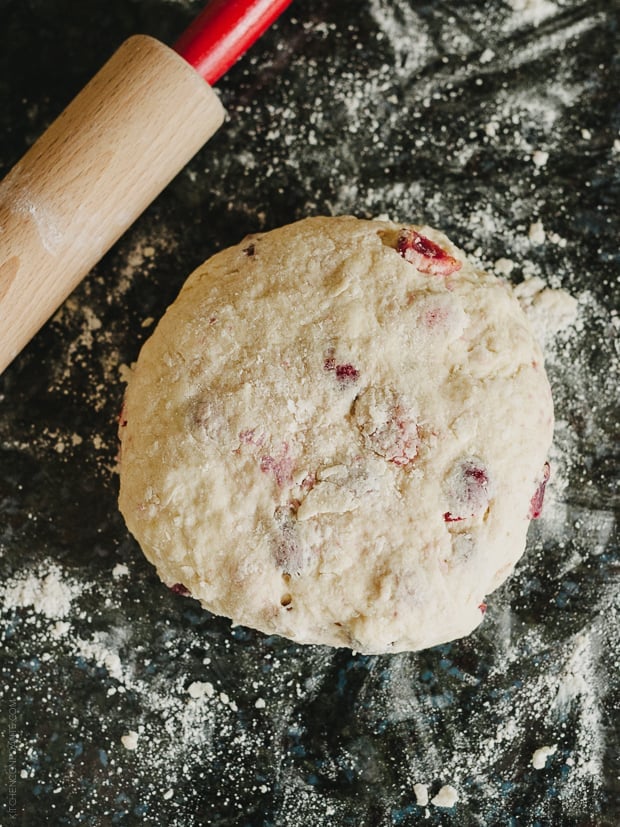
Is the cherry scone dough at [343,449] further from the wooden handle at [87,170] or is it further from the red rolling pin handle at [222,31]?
the red rolling pin handle at [222,31]

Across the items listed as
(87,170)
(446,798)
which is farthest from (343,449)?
(446,798)

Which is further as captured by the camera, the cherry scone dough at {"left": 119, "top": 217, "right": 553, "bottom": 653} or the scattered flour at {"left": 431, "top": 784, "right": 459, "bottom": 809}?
the scattered flour at {"left": 431, "top": 784, "right": 459, "bottom": 809}

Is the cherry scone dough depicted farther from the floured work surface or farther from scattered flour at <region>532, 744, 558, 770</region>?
scattered flour at <region>532, 744, 558, 770</region>

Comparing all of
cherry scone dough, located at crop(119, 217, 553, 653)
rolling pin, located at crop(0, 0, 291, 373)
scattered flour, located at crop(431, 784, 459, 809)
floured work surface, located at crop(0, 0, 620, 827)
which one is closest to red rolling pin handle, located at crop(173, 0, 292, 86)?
rolling pin, located at crop(0, 0, 291, 373)

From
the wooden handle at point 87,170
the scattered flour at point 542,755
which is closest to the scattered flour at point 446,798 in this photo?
the scattered flour at point 542,755

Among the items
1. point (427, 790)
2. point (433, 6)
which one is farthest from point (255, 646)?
point (433, 6)

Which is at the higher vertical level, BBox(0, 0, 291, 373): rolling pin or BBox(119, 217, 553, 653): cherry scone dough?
BBox(0, 0, 291, 373): rolling pin
